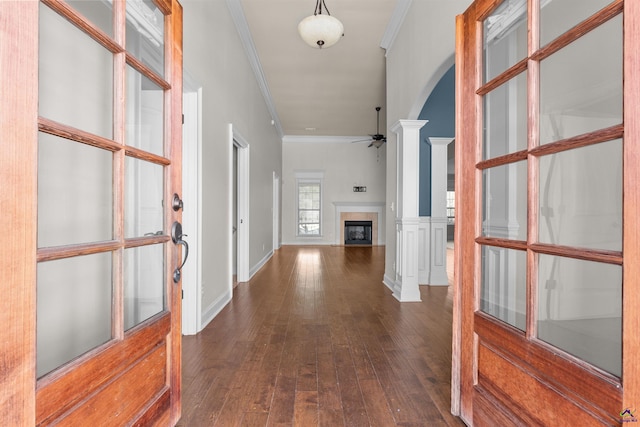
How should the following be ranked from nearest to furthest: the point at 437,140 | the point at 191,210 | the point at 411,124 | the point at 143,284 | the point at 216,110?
the point at 143,284
the point at 191,210
the point at 216,110
the point at 411,124
the point at 437,140

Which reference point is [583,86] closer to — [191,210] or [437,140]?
[191,210]

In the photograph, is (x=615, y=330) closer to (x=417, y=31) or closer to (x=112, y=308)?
(x=112, y=308)

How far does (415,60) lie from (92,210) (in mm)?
3326

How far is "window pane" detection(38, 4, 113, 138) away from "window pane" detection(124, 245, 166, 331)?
1.56ft

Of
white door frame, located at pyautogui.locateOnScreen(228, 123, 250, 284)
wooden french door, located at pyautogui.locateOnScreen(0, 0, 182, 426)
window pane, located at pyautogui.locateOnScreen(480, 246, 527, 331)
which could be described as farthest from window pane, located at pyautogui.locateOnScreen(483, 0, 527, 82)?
white door frame, located at pyautogui.locateOnScreen(228, 123, 250, 284)

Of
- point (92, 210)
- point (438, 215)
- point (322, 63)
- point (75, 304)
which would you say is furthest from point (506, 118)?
point (322, 63)

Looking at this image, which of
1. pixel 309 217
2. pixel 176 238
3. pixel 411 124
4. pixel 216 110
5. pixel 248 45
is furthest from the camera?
pixel 309 217

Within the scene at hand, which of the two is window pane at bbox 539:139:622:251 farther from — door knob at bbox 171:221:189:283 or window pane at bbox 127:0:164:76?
window pane at bbox 127:0:164:76

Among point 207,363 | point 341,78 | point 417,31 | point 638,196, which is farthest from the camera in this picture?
point 341,78

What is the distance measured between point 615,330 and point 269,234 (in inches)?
275

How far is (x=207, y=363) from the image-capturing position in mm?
2256

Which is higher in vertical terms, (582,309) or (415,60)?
(415,60)

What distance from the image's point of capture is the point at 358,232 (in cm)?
1055

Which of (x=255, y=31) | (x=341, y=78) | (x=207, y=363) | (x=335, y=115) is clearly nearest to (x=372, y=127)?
(x=335, y=115)
